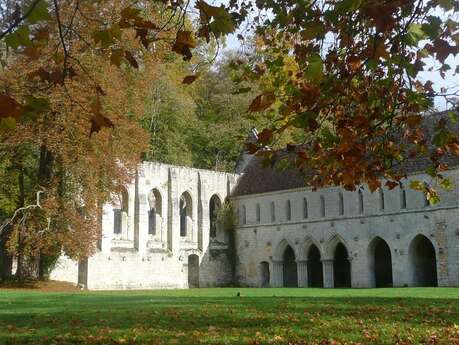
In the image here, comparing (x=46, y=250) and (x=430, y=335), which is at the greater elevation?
(x=46, y=250)

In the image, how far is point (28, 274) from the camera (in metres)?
29.5

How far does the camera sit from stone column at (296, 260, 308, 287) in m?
38.7

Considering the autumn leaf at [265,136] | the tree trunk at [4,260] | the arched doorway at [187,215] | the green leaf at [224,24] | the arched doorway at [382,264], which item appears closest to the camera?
the green leaf at [224,24]

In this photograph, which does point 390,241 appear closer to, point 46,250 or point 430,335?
point 46,250

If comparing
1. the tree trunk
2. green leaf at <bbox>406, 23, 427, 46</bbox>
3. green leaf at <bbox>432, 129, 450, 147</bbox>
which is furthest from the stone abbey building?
green leaf at <bbox>406, 23, 427, 46</bbox>

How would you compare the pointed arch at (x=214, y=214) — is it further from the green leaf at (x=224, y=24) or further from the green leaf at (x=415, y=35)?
the green leaf at (x=224, y=24)

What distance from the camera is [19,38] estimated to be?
3904 millimetres

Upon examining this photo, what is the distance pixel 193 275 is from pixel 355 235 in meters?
10.6

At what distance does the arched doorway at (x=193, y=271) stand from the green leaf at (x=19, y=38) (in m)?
36.7

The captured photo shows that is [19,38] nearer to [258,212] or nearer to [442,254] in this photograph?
[442,254]

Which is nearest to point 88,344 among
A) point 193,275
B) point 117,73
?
point 117,73

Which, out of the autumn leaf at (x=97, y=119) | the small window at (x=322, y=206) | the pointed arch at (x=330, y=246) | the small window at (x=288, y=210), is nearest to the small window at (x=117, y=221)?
the small window at (x=288, y=210)

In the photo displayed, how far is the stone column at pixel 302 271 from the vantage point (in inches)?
1523

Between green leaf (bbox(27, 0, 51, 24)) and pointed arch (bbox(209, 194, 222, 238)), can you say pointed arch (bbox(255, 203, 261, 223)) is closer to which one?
pointed arch (bbox(209, 194, 222, 238))
